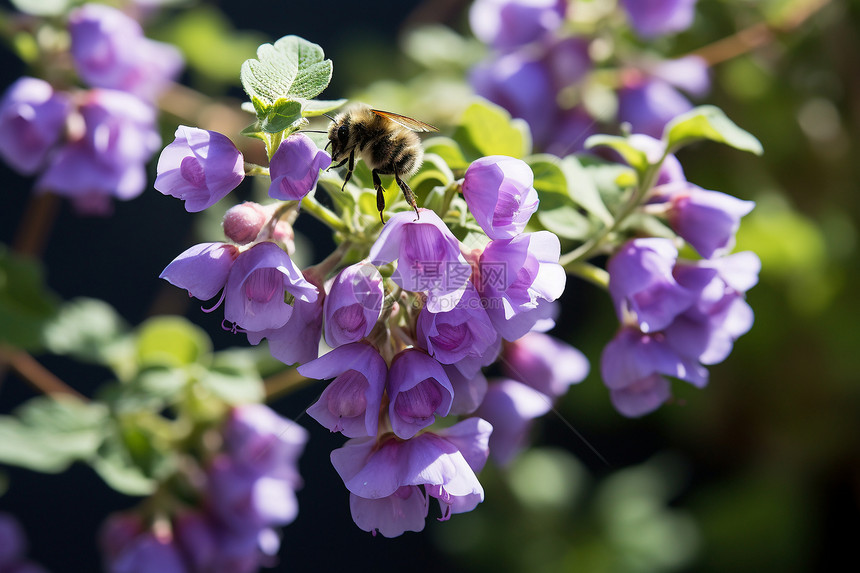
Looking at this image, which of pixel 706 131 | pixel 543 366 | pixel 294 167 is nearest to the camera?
pixel 294 167

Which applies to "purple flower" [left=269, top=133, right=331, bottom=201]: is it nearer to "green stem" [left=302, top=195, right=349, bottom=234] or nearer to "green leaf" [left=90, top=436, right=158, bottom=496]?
"green stem" [left=302, top=195, right=349, bottom=234]

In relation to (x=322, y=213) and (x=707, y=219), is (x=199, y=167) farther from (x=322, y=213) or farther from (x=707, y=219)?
(x=707, y=219)

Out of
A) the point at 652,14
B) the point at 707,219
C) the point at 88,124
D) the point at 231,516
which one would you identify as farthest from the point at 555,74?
the point at 231,516

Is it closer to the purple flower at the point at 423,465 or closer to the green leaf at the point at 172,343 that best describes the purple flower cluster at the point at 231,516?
the green leaf at the point at 172,343

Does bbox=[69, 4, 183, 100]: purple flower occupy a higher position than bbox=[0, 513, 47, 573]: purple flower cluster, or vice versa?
bbox=[69, 4, 183, 100]: purple flower

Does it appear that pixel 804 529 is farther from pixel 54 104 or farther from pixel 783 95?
pixel 54 104

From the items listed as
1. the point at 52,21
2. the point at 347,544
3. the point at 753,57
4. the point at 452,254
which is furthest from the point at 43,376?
the point at 753,57

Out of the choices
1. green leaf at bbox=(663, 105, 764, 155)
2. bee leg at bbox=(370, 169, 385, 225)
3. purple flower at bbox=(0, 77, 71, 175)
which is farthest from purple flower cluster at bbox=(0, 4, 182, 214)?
green leaf at bbox=(663, 105, 764, 155)
